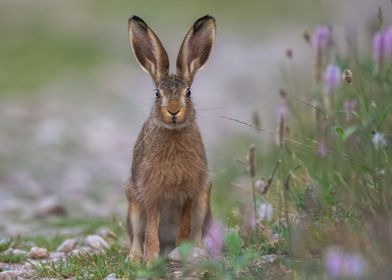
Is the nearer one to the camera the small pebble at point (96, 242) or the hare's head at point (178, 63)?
the hare's head at point (178, 63)

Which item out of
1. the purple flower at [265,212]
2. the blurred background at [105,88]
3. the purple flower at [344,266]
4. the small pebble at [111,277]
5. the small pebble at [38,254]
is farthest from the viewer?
the blurred background at [105,88]

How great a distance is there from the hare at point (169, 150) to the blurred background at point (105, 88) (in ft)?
0.99

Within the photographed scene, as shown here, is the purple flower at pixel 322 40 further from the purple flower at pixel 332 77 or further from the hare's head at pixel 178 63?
the hare's head at pixel 178 63

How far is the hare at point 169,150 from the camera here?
5.82 metres

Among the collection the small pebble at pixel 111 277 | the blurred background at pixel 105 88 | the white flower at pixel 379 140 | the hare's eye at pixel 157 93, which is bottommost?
the small pebble at pixel 111 277

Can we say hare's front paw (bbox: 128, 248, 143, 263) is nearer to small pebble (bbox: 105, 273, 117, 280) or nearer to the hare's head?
small pebble (bbox: 105, 273, 117, 280)

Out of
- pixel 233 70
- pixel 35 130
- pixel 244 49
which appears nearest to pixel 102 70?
pixel 233 70

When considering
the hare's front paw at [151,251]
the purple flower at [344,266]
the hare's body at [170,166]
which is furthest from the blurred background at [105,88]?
the purple flower at [344,266]

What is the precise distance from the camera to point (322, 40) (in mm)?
6289

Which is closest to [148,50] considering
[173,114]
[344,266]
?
[173,114]

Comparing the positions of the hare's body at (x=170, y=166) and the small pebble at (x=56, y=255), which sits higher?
the hare's body at (x=170, y=166)

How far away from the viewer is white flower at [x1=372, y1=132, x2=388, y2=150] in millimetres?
5016

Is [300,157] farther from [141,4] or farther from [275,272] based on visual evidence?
[141,4]

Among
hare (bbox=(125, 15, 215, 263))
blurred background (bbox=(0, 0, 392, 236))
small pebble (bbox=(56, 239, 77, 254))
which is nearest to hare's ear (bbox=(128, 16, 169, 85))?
hare (bbox=(125, 15, 215, 263))
